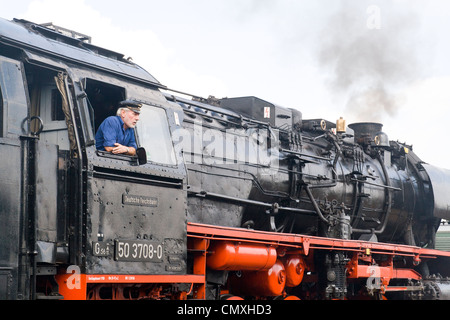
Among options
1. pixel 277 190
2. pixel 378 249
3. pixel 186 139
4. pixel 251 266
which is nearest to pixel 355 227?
pixel 378 249

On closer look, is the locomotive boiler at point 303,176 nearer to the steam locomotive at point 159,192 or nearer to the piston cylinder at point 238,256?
the steam locomotive at point 159,192

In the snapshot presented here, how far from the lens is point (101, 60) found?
26.4ft

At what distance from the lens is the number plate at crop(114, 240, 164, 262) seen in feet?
23.9

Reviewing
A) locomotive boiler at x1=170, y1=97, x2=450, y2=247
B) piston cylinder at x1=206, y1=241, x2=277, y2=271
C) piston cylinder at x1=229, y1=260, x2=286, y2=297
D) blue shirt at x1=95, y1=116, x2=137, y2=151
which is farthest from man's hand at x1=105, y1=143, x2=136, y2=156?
piston cylinder at x1=229, y1=260, x2=286, y2=297

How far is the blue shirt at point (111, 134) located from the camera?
750 cm

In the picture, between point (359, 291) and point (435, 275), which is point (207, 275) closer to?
point (359, 291)

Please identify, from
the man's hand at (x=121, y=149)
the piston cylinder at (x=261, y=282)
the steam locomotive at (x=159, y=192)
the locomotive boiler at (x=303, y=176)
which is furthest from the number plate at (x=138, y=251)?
the piston cylinder at (x=261, y=282)

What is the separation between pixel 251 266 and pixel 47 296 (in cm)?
379

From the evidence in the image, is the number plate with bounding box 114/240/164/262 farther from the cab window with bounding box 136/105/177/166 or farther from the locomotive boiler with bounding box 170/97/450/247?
the locomotive boiler with bounding box 170/97/450/247

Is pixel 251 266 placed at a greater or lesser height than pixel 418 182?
lesser

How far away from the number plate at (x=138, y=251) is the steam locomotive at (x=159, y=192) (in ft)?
0.05

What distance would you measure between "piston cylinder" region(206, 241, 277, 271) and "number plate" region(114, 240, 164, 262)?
1.49 m

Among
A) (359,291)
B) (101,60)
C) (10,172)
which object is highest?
(101,60)

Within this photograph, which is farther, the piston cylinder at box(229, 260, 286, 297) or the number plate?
the piston cylinder at box(229, 260, 286, 297)
